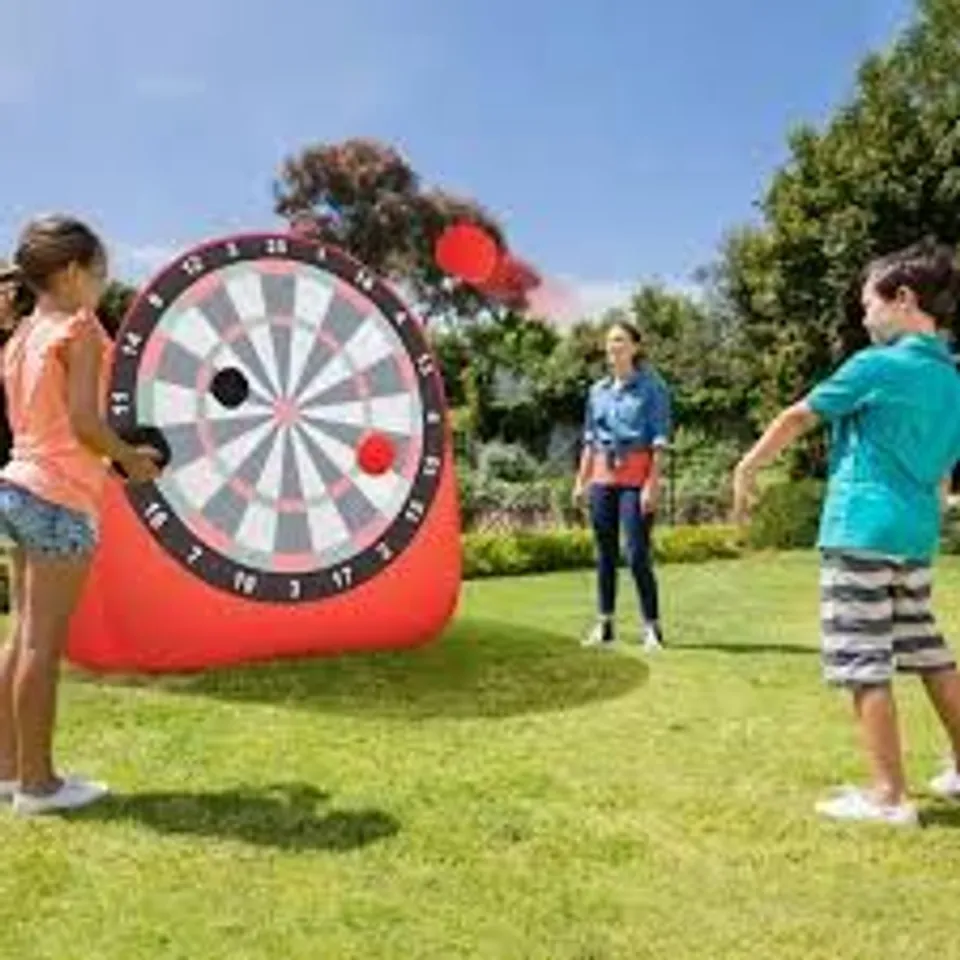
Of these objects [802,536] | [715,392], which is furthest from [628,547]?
[715,392]

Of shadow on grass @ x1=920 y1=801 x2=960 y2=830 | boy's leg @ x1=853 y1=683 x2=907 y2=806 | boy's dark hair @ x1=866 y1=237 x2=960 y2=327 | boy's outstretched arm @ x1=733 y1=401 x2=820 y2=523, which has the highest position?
boy's dark hair @ x1=866 y1=237 x2=960 y2=327

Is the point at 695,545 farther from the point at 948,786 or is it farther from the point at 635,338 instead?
the point at 948,786

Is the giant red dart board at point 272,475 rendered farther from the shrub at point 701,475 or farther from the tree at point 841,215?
the tree at point 841,215

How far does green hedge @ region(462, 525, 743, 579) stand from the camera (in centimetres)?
1698

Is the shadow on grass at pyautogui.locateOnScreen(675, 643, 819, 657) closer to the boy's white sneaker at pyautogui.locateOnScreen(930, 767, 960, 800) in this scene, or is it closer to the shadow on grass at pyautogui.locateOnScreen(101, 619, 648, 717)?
the shadow on grass at pyautogui.locateOnScreen(101, 619, 648, 717)

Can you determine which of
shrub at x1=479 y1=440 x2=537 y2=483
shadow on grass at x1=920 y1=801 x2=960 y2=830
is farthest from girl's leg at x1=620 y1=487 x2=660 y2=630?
shrub at x1=479 y1=440 x2=537 y2=483

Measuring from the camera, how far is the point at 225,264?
309 inches

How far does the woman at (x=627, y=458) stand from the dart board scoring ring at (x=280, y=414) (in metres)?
1.27

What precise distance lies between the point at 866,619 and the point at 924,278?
103cm

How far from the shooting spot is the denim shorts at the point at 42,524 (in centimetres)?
521

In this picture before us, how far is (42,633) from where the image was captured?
206 inches

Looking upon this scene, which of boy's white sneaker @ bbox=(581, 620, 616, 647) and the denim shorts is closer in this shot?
the denim shorts

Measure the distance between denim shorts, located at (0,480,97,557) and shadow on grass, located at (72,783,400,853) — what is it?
2.73 feet

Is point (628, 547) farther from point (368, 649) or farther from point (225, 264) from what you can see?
point (225, 264)
